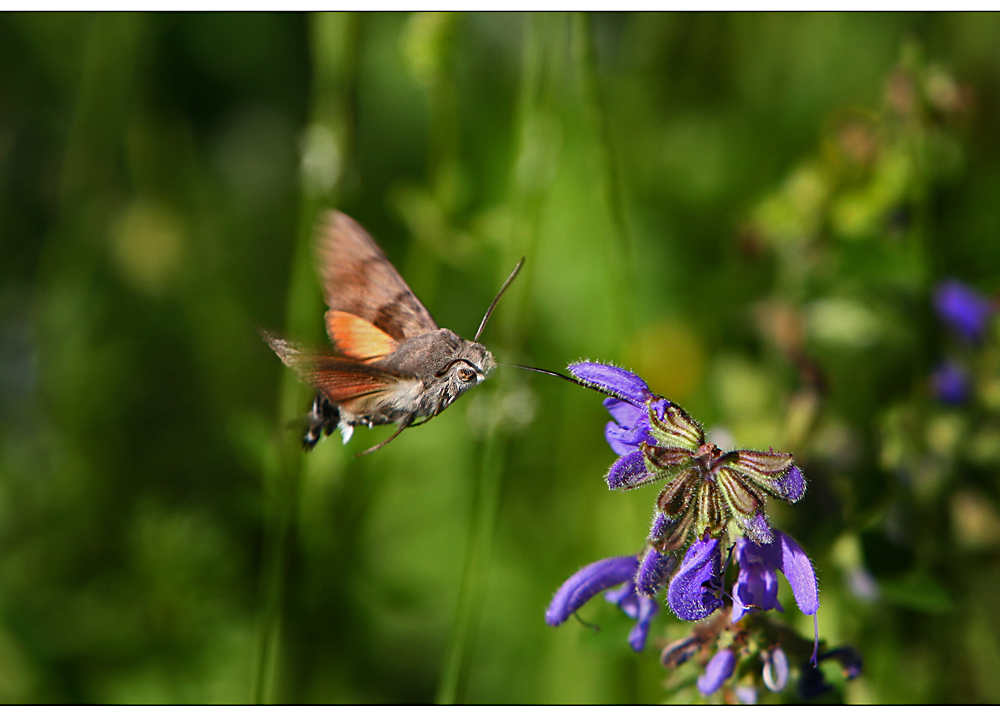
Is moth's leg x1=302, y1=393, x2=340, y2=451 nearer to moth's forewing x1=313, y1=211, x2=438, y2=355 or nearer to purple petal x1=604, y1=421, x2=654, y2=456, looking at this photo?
moth's forewing x1=313, y1=211, x2=438, y2=355

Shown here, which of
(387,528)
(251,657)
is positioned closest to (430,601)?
(387,528)

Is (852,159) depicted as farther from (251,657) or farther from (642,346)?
(251,657)

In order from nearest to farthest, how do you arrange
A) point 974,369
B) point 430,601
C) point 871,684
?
point 871,684 < point 974,369 < point 430,601

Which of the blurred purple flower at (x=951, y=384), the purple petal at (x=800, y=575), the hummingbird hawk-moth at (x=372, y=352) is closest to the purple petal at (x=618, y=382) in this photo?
the hummingbird hawk-moth at (x=372, y=352)

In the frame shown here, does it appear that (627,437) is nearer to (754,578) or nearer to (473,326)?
(754,578)

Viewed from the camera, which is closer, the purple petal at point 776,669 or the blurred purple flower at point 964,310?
the purple petal at point 776,669

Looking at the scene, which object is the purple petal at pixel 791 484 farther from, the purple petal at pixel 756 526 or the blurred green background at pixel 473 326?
the blurred green background at pixel 473 326

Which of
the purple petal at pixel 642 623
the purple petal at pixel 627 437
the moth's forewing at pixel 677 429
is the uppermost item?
the moth's forewing at pixel 677 429
